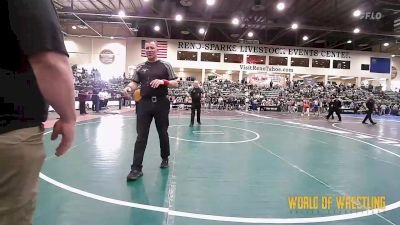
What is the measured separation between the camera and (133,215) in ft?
10.4

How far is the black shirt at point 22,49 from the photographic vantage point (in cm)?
113

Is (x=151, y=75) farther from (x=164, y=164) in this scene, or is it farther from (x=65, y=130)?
(x=65, y=130)

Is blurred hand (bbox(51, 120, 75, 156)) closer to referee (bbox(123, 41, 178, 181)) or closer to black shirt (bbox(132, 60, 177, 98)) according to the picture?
referee (bbox(123, 41, 178, 181))

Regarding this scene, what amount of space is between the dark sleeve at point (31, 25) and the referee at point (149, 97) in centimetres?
324

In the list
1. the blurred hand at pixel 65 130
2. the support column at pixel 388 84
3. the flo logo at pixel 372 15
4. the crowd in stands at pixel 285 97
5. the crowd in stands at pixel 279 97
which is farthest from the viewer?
the support column at pixel 388 84

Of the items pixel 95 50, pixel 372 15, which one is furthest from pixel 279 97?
pixel 95 50

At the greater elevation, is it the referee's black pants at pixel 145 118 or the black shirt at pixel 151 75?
the black shirt at pixel 151 75

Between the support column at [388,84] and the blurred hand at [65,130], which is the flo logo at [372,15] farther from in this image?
the blurred hand at [65,130]

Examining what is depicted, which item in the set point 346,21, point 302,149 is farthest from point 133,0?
point 302,149

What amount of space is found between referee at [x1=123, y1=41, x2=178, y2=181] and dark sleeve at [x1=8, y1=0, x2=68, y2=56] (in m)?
3.24

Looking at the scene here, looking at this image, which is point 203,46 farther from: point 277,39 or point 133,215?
point 133,215

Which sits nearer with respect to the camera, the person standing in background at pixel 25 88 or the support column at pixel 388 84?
the person standing in background at pixel 25 88

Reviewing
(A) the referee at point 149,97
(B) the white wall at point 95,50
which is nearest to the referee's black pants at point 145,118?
(A) the referee at point 149,97

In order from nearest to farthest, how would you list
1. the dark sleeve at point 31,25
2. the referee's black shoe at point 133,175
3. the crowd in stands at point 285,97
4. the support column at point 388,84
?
the dark sleeve at point 31,25, the referee's black shoe at point 133,175, the crowd in stands at point 285,97, the support column at point 388,84
